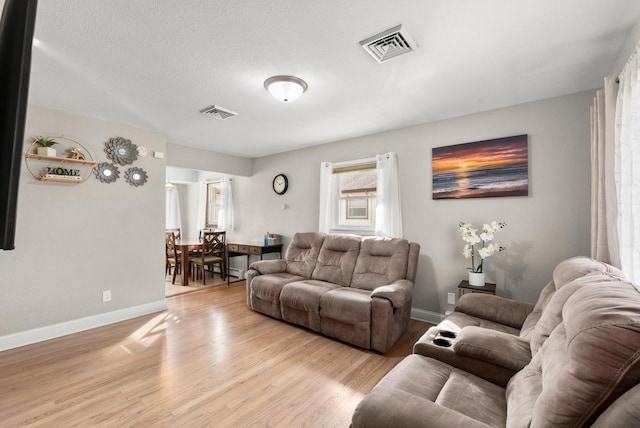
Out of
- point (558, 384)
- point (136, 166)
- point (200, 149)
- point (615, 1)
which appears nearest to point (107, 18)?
point (136, 166)

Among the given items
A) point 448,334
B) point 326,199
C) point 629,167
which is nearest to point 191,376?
point 448,334

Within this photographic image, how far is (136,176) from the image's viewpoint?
372cm

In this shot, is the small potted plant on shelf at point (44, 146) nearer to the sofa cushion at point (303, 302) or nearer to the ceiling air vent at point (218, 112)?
the ceiling air vent at point (218, 112)

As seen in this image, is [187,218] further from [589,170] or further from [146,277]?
[589,170]

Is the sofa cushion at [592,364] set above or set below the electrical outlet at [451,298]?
above

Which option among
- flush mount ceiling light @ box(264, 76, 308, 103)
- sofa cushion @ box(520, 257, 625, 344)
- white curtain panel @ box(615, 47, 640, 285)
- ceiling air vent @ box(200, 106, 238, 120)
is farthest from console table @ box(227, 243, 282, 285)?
white curtain panel @ box(615, 47, 640, 285)

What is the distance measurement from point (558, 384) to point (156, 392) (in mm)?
2459

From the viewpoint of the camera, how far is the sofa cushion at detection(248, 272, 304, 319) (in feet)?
11.6

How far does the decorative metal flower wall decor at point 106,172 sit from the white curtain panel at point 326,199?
8.95 feet

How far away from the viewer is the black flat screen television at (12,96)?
379 millimetres

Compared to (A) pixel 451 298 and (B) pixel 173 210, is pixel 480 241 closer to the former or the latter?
(A) pixel 451 298

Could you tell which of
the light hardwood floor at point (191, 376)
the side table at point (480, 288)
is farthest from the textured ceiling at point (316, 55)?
the light hardwood floor at point (191, 376)

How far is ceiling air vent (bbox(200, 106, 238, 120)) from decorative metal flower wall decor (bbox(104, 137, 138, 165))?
1212 mm

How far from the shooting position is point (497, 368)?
156 centimetres
